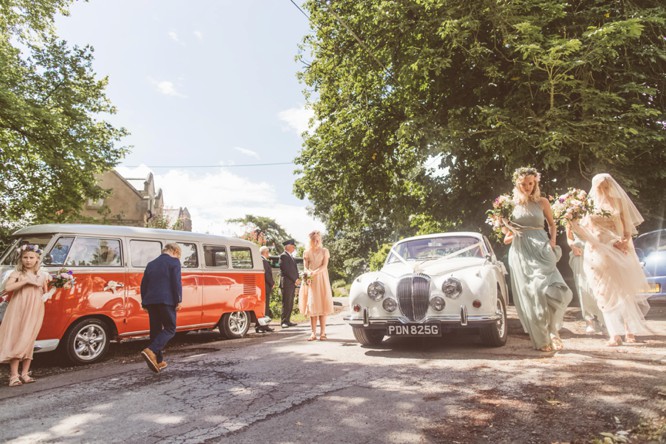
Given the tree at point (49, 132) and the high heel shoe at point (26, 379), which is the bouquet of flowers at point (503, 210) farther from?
the tree at point (49, 132)

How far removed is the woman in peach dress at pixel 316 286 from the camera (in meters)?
8.20

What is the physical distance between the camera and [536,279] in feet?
19.7

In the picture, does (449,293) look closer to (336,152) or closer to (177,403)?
(177,403)

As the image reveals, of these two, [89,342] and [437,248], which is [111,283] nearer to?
[89,342]

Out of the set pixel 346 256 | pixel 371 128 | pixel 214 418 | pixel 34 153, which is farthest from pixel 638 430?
pixel 346 256

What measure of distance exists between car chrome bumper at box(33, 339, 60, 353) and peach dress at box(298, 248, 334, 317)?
3925 mm

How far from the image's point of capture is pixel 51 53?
17234mm

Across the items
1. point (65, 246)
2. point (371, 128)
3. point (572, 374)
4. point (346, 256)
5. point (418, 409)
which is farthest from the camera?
point (346, 256)

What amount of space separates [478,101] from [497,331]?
8.72 m

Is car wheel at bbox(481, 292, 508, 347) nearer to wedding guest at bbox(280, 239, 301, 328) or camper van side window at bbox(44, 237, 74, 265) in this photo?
wedding guest at bbox(280, 239, 301, 328)

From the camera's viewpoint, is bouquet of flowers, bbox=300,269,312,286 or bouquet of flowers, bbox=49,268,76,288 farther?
bouquet of flowers, bbox=300,269,312,286

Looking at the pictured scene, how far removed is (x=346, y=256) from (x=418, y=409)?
36.7 m

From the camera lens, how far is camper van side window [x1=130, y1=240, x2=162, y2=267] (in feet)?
26.0

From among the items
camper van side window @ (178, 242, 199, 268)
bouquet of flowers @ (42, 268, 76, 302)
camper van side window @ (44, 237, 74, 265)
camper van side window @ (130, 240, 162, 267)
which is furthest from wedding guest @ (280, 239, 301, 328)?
bouquet of flowers @ (42, 268, 76, 302)
